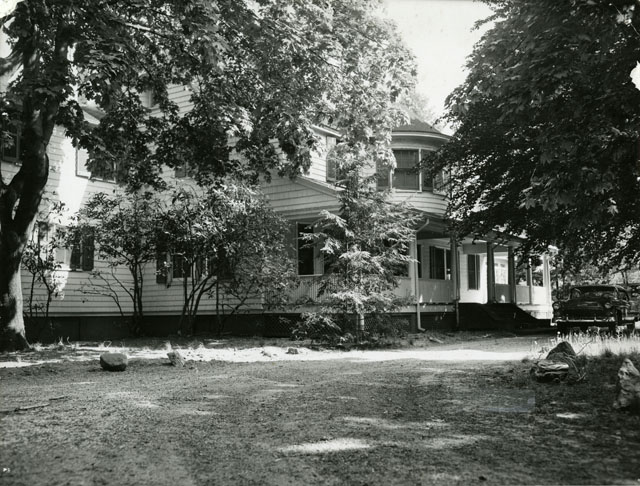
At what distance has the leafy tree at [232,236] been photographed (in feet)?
54.3

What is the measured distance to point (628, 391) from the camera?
568 cm

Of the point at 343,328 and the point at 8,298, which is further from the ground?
the point at 8,298

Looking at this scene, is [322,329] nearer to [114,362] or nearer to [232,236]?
[232,236]

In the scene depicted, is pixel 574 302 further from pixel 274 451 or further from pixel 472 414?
pixel 274 451

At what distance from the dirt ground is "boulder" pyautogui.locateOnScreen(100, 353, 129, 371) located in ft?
3.04

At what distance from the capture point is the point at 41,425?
564 centimetres

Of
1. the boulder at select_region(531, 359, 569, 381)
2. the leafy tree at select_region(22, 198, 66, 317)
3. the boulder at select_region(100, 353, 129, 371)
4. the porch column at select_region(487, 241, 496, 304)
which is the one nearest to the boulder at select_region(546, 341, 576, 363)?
→ the boulder at select_region(531, 359, 569, 381)

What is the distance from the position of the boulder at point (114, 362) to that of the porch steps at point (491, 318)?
611 inches

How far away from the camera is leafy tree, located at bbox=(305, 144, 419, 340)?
1443cm

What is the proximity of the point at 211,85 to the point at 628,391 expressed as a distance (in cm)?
1135

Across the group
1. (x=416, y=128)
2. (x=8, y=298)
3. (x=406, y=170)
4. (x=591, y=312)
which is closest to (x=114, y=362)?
(x=8, y=298)

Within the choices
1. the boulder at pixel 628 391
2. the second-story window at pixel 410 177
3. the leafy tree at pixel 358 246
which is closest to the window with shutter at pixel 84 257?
the leafy tree at pixel 358 246

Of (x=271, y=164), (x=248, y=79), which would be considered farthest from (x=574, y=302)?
(x=248, y=79)

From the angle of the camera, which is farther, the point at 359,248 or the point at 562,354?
the point at 359,248
